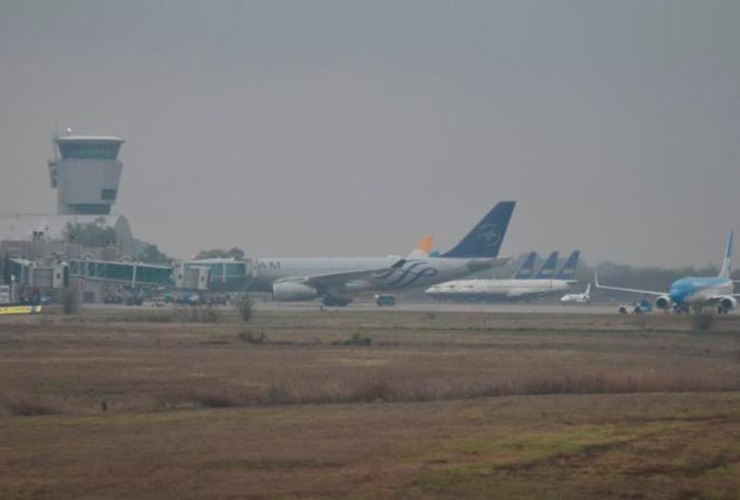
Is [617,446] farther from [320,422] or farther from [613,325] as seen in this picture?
[613,325]

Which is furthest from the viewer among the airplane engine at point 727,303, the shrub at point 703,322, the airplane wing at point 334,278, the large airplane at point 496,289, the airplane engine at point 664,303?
the large airplane at point 496,289

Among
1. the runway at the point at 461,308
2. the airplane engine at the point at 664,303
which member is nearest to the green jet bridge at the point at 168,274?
the runway at the point at 461,308

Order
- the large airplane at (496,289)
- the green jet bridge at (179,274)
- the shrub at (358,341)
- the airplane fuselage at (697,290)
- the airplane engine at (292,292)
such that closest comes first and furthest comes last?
the shrub at (358,341) < the airplane fuselage at (697,290) < the airplane engine at (292,292) < the green jet bridge at (179,274) < the large airplane at (496,289)

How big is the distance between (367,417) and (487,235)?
83114 millimetres

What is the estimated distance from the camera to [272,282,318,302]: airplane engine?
4181 inches

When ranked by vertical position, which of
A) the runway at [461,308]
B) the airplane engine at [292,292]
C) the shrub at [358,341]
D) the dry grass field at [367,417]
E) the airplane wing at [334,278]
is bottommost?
the dry grass field at [367,417]

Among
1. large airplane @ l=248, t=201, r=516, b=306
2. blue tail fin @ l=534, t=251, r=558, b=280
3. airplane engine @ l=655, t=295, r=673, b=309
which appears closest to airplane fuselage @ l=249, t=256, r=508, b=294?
large airplane @ l=248, t=201, r=516, b=306

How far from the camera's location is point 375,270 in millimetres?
108438

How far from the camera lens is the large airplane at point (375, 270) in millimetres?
107375

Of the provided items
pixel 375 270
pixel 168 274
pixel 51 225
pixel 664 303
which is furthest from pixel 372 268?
pixel 51 225

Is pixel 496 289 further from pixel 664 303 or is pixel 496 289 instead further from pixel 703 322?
pixel 703 322

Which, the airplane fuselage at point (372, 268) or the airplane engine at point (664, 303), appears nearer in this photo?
the airplane engine at point (664, 303)

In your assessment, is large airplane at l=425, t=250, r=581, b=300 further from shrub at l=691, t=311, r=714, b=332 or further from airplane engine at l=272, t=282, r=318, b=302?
shrub at l=691, t=311, r=714, b=332

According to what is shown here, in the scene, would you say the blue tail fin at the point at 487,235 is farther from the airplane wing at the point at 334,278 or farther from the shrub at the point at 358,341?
the shrub at the point at 358,341
